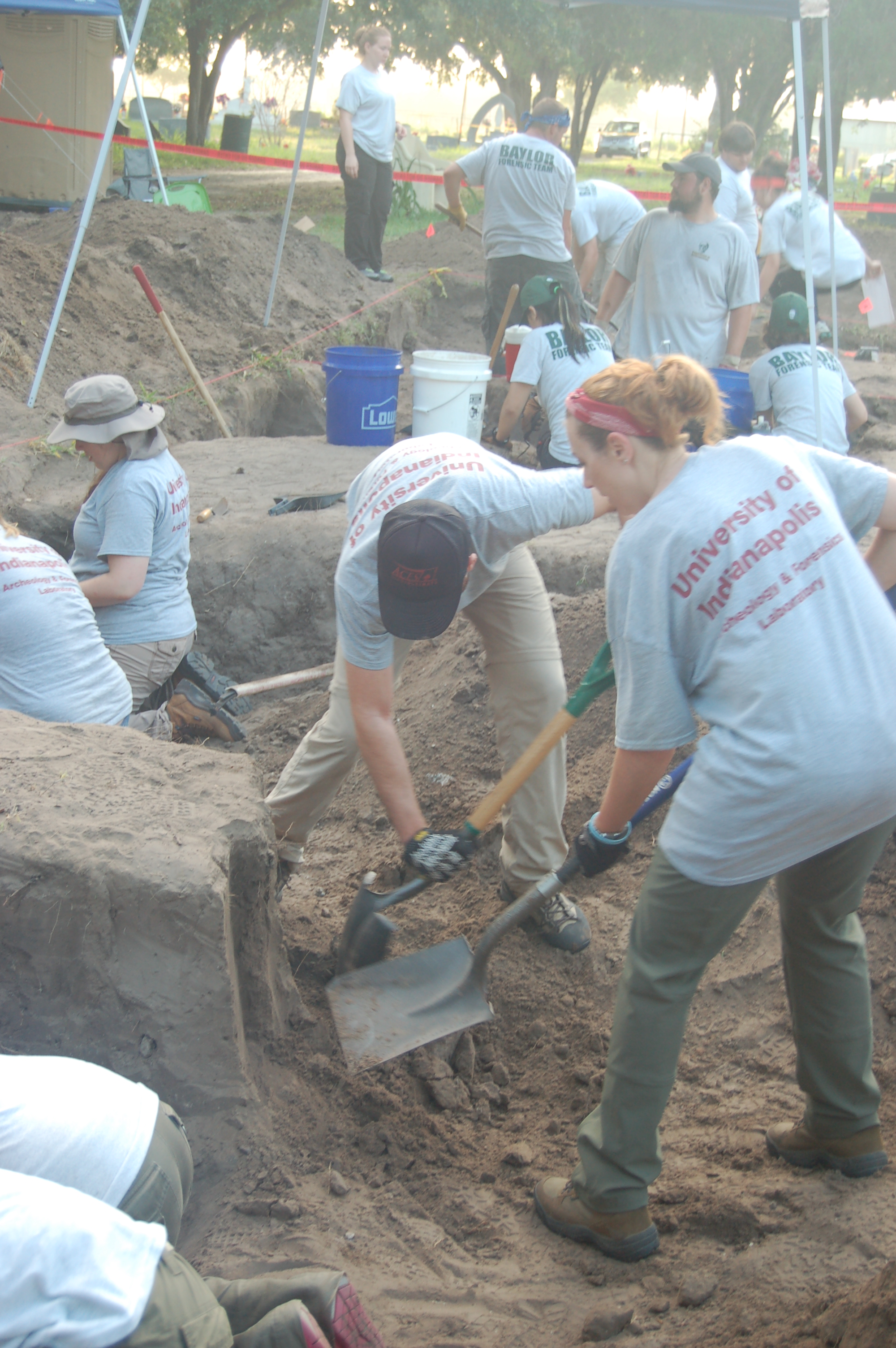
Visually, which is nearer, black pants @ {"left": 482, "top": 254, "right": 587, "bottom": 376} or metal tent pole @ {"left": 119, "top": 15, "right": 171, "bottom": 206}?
black pants @ {"left": 482, "top": 254, "right": 587, "bottom": 376}

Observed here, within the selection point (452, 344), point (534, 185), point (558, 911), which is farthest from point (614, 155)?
point (558, 911)

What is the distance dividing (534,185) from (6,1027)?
252 inches

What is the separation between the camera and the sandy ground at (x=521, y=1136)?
1.95m

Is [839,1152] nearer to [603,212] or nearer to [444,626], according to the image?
[444,626]

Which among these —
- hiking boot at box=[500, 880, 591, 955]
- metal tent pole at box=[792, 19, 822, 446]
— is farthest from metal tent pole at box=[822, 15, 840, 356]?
hiking boot at box=[500, 880, 591, 955]

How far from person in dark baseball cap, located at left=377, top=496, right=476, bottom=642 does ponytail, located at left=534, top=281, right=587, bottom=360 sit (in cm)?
341

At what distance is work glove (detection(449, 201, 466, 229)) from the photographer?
25.5 ft

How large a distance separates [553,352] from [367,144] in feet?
16.9

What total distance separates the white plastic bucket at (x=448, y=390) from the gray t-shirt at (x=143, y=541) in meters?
2.48

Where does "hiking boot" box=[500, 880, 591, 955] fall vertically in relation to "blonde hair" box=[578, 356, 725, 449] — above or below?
below

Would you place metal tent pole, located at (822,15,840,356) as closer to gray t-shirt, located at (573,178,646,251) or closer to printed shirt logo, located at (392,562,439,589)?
gray t-shirt, located at (573,178,646,251)

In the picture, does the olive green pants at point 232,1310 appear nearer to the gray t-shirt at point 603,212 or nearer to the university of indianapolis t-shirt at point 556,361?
the university of indianapolis t-shirt at point 556,361

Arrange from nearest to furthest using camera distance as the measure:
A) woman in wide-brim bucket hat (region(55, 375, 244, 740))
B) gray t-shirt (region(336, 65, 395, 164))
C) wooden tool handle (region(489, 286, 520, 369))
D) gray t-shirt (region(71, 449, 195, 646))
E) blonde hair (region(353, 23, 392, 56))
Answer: woman in wide-brim bucket hat (region(55, 375, 244, 740)), gray t-shirt (region(71, 449, 195, 646)), wooden tool handle (region(489, 286, 520, 369)), blonde hair (region(353, 23, 392, 56)), gray t-shirt (region(336, 65, 395, 164))

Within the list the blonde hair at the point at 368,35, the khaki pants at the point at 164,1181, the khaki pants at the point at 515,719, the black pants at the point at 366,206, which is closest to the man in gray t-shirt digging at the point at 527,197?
the blonde hair at the point at 368,35
